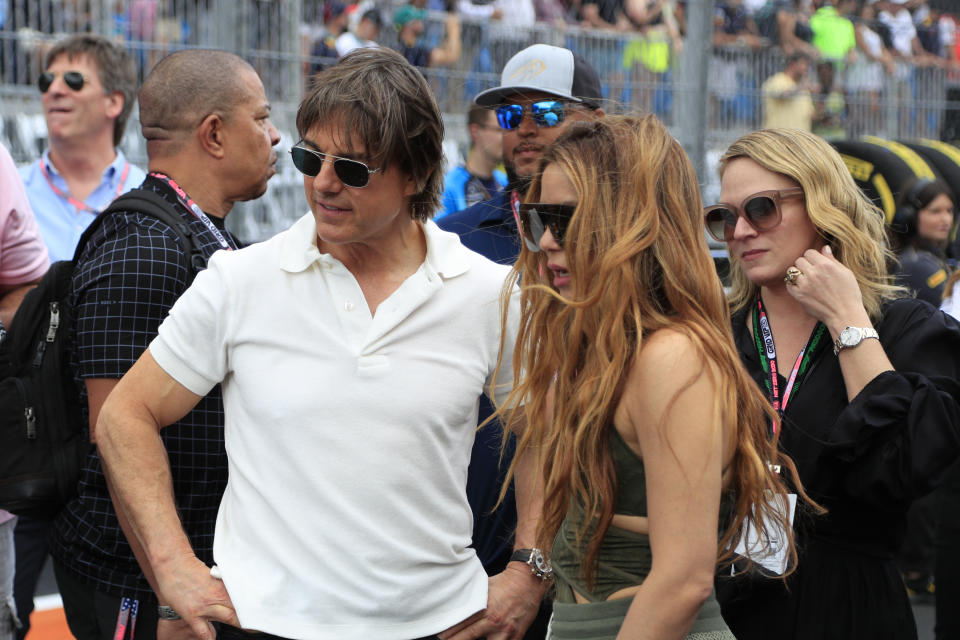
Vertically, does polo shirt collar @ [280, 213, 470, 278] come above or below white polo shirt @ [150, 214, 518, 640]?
above

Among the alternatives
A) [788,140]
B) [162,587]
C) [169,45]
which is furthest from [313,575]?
[169,45]

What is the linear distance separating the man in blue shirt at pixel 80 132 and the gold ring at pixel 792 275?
343 centimetres

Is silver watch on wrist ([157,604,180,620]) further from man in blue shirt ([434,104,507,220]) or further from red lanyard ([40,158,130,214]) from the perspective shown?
man in blue shirt ([434,104,507,220])

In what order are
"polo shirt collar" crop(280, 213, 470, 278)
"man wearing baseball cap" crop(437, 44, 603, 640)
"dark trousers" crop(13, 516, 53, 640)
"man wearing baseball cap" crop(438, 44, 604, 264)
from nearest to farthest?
"polo shirt collar" crop(280, 213, 470, 278) < "man wearing baseball cap" crop(437, 44, 603, 640) < "man wearing baseball cap" crop(438, 44, 604, 264) < "dark trousers" crop(13, 516, 53, 640)

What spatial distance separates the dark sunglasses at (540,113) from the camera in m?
4.05

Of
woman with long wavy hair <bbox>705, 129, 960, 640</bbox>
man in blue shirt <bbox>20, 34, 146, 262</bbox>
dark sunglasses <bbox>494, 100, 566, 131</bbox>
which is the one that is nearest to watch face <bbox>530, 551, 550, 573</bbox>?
woman with long wavy hair <bbox>705, 129, 960, 640</bbox>

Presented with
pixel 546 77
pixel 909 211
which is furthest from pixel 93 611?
pixel 909 211

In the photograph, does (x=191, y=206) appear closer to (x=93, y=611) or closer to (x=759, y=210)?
(x=93, y=611)

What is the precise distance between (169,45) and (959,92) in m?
6.65

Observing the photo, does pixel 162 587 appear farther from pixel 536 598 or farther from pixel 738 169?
pixel 738 169

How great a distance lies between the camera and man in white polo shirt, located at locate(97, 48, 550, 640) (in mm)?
2326

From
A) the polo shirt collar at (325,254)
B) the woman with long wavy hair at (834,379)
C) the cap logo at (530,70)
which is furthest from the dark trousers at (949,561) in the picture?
the polo shirt collar at (325,254)

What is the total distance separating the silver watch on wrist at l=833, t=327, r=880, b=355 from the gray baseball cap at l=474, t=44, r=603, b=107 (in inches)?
63.5

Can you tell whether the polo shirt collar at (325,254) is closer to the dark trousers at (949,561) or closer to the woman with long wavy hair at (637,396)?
the woman with long wavy hair at (637,396)
